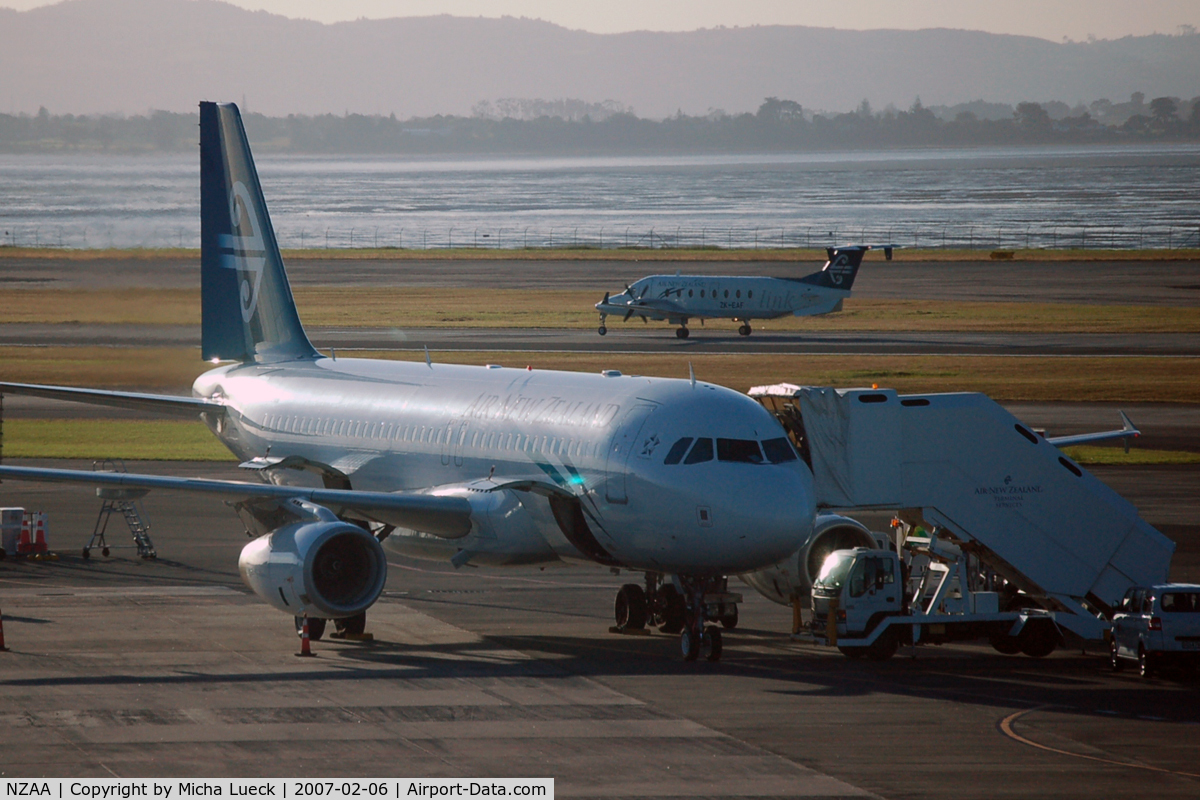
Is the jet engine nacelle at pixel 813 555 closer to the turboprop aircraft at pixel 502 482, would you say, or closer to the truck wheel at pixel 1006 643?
the turboprop aircraft at pixel 502 482

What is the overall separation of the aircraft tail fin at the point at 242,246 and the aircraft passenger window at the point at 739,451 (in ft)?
57.7

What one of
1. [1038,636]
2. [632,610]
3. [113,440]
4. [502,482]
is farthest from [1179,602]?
[113,440]

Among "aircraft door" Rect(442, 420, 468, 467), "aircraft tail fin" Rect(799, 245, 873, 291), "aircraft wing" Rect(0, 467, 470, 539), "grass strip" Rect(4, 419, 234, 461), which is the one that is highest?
"aircraft tail fin" Rect(799, 245, 873, 291)

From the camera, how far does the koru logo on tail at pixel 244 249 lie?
140ft

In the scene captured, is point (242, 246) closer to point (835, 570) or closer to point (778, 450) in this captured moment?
point (778, 450)

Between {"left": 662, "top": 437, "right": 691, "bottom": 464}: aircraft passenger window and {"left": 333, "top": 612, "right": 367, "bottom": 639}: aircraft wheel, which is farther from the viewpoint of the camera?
{"left": 333, "top": 612, "right": 367, "bottom": 639}: aircraft wheel

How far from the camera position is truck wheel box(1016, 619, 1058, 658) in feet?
100

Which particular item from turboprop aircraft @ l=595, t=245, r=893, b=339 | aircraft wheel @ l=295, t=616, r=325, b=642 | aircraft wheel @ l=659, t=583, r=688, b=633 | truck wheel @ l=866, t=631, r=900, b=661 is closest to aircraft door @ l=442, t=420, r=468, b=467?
aircraft wheel @ l=295, t=616, r=325, b=642

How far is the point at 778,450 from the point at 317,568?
8842mm

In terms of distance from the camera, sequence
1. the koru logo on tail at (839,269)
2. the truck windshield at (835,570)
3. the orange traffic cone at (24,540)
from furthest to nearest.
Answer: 1. the koru logo on tail at (839,269)
2. the orange traffic cone at (24,540)
3. the truck windshield at (835,570)

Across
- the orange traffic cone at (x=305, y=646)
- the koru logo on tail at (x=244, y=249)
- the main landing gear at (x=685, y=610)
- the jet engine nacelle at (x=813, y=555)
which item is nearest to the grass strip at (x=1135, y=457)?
the jet engine nacelle at (x=813, y=555)

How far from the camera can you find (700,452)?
92.7 feet

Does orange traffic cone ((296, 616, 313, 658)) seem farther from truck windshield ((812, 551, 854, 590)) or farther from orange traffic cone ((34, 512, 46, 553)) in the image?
orange traffic cone ((34, 512, 46, 553))

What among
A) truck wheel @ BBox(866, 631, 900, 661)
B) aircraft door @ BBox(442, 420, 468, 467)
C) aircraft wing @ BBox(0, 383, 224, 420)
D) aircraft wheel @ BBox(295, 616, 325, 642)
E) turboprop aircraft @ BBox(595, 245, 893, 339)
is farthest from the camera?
turboprop aircraft @ BBox(595, 245, 893, 339)
